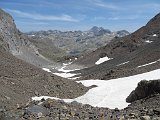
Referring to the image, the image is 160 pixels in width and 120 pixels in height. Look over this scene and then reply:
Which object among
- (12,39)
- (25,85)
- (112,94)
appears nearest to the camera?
(112,94)

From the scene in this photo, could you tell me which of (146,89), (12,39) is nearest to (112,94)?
(146,89)

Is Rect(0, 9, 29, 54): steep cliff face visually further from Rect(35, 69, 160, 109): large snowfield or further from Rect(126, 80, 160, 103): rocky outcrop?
Rect(126, 80, 160, 103): rocky outcrop

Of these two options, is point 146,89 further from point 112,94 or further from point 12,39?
point 12,39

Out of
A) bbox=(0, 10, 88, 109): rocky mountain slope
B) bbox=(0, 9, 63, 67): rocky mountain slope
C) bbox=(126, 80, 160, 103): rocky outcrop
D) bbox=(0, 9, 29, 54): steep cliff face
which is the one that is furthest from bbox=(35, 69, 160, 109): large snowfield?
bbox=(0, 9, 63, 67): rocky mountain slope

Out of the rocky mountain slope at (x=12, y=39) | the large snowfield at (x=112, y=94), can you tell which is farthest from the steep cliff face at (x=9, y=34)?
the large snowfield at (x=112, y=94)

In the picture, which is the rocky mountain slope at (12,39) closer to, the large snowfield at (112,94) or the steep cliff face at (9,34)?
the steep cliff face at (9,34)

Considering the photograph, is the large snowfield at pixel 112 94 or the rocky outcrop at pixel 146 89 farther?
the large snowfield at pixel 112 94

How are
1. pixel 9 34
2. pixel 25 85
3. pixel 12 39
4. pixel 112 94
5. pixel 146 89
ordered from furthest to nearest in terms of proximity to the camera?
Answer: 1. pixel 9 34
2. pixel 12 39
3. pixel 25 85
4. pixel 112 94
5. pixel 146 89

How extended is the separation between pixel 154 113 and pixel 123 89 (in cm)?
1907

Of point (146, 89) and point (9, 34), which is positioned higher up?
point (9, 34)

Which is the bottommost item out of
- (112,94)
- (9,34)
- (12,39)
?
(112,94)

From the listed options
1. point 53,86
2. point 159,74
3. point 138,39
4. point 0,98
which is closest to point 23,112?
point 0,98

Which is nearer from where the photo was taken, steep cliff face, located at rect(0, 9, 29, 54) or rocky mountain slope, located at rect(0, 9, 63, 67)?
steep cliff face, located at rect(0, 9, 29, 54)

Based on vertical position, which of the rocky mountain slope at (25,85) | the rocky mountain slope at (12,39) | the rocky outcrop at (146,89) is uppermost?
the rocky mountain slope at (12,39)
